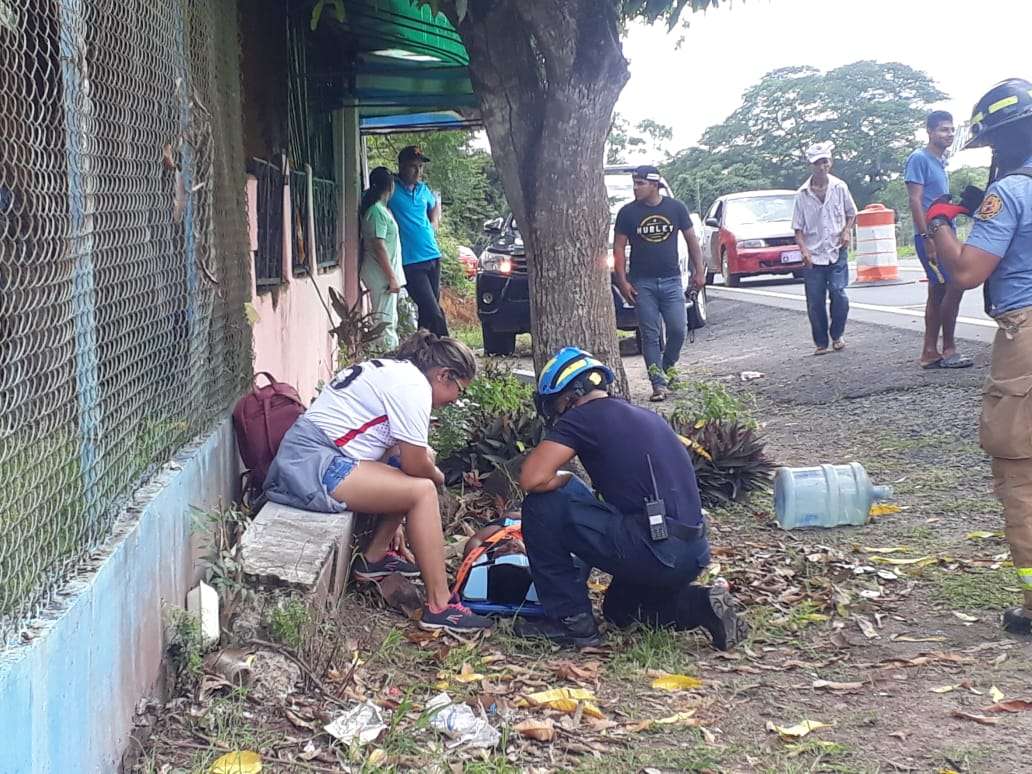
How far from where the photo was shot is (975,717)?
3688mm

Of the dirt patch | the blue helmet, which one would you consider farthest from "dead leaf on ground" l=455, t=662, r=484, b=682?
the blue helmet

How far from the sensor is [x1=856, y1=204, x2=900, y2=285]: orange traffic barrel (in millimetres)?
19312

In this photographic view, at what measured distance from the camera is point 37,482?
2.66 meters

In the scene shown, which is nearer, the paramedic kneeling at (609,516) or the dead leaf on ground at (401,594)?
the paramedic kneeling at (609,516)

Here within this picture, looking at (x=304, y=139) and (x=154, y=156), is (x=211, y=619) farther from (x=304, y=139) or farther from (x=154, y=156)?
(x=304, y=139)

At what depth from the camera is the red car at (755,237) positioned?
20.5 meters

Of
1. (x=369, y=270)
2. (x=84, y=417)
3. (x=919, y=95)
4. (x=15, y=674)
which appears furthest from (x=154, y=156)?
(x=919, y=95)

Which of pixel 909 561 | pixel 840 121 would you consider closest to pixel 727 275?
pixel 909 561

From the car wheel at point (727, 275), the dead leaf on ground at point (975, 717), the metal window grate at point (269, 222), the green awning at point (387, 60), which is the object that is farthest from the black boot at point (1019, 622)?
the car wheel at point (727, 275)

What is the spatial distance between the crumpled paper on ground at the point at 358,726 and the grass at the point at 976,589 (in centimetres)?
254

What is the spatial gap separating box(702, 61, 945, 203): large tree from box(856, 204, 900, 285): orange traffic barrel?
36.3m

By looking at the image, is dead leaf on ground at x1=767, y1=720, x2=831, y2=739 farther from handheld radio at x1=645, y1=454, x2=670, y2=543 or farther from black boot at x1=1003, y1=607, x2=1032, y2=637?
black boot at x1=1003, y1=607, x2=1032, y2=637

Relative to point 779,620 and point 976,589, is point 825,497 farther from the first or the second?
point 779,620

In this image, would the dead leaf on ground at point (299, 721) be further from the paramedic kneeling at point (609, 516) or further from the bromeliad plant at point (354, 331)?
the bromeliad plant at point (354, 331)
